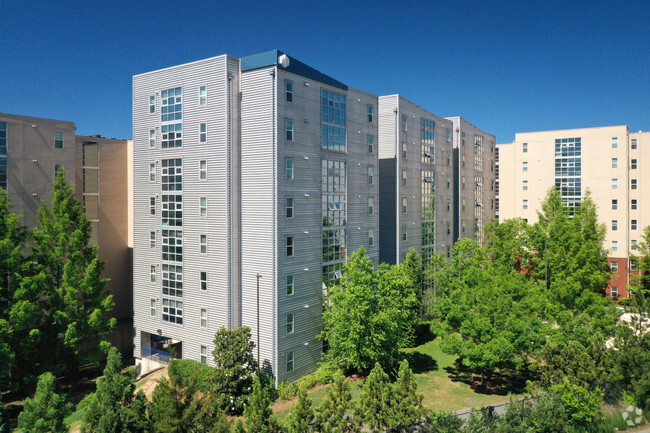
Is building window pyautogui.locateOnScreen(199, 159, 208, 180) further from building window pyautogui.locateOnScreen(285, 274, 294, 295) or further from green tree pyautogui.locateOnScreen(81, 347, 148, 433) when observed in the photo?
green tree pyautogui.locateOnScreen(81, 347, 148, 433)

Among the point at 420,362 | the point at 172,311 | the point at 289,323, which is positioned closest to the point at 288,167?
the point at 289,323

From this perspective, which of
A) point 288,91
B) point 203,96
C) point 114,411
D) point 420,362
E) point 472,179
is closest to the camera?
point 114,411

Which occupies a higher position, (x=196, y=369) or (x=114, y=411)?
(x=196, y=369)

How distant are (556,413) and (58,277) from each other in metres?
34.6

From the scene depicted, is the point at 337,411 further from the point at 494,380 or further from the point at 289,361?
the point at 494,380

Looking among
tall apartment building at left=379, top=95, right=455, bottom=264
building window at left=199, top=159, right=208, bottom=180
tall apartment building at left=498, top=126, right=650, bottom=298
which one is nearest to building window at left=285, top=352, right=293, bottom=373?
building window at left=199, top=159, right=208, bottom=180

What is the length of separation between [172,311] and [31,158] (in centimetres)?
1708

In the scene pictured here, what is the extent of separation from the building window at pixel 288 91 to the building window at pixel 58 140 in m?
20.9

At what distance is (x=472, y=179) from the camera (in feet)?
207

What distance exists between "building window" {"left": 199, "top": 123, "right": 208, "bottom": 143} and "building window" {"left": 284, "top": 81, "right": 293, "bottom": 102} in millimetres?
6348

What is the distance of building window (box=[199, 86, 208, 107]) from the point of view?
33281 mm

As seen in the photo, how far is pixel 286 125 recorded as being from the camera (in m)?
32.2

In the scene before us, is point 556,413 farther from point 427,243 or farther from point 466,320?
point 427,243

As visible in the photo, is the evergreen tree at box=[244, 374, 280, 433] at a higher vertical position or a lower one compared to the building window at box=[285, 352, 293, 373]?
higher
